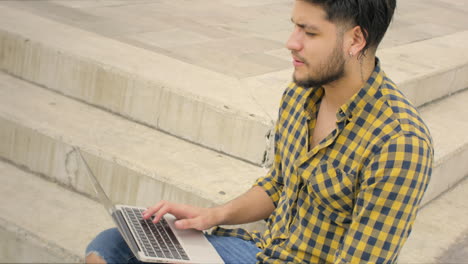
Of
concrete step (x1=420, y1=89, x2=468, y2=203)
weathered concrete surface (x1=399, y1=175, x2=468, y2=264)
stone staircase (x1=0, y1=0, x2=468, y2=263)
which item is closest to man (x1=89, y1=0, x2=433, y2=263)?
stone staircase (x1=0, y1=0, x2=468, y2=263)

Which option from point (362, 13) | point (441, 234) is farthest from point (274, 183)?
point (441, 234)

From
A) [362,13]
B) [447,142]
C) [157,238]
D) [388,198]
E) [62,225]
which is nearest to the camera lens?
[388,198]

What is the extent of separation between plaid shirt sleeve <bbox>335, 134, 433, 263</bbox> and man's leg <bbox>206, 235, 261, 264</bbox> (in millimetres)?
419

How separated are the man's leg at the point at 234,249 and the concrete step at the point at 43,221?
0.76 meters

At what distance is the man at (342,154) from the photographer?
1765mm

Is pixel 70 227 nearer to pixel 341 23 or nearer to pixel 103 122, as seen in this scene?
pixel 103 122

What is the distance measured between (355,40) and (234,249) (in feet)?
2.36

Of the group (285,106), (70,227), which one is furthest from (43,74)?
(285,106)

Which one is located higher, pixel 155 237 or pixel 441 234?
pixel 155 237

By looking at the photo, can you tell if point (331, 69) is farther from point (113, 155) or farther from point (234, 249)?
point (113, 155)

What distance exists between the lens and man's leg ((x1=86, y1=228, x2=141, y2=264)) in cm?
203

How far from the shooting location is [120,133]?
11.1ft

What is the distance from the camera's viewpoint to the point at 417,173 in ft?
5.72

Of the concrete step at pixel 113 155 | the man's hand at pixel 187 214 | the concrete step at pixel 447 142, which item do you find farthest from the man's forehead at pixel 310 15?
the concrete step at pixel 447 142
